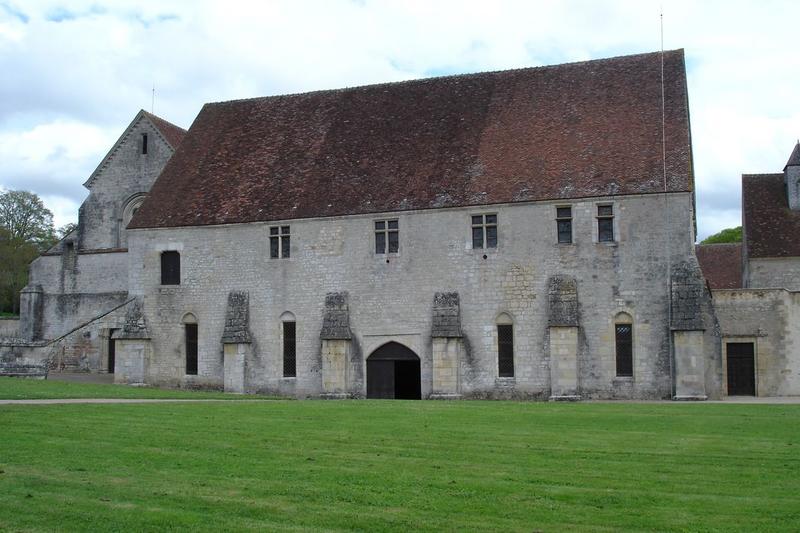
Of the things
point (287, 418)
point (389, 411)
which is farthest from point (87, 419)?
point (389, 411)

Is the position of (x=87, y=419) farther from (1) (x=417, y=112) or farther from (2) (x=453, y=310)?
(1) (x=417, y=112)

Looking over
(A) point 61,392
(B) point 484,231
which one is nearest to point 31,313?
(A) point 61,392

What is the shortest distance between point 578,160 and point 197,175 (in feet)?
53.5

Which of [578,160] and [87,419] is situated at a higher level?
[578,160]

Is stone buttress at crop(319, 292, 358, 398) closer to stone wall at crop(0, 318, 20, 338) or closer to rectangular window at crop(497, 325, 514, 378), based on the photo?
rectangular window at crop(497, 325, 514, 378)

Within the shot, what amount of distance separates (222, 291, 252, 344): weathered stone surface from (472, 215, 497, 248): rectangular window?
378 inches

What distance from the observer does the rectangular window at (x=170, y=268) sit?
38.2 metres

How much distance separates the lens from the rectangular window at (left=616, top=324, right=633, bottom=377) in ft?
104

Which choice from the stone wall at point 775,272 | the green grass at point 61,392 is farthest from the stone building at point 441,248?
the stone wall at point 775,272

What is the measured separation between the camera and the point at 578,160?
33.3 metres

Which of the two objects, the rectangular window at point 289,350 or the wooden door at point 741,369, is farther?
the rectangular window at point 289,350

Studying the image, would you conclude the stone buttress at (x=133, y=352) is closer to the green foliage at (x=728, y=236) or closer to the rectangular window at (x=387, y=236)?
the rectangular window at (x=387, y=236)

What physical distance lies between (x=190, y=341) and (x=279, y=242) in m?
5.82

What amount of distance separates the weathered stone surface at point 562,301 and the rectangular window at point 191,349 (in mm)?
14831
